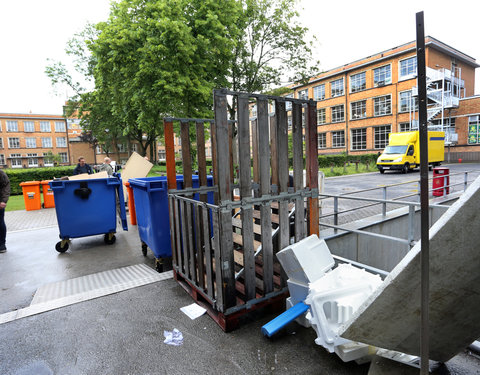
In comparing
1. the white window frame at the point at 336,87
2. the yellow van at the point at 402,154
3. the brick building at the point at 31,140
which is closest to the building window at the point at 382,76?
the white window frame at the point at 336,87

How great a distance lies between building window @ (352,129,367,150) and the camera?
122ft

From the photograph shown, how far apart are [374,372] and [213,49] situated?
14.7 m

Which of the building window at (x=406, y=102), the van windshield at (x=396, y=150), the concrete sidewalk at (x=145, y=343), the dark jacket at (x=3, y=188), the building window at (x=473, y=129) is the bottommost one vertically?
the concrete sidewalk at (x=145, y=343)

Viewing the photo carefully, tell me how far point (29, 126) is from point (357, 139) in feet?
201

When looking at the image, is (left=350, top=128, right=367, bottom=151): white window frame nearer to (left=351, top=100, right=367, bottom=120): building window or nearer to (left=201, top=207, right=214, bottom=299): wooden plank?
(left=351, top=100, right=367, bottom=120): building window

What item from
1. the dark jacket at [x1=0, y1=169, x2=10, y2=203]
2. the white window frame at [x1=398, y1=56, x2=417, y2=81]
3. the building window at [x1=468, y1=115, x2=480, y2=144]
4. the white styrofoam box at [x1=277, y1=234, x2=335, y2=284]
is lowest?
the white styrofoam box at [x1=277, y1=234, x2=335, y2=284]

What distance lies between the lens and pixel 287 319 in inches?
101

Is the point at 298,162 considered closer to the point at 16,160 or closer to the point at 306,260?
the point at 306,260

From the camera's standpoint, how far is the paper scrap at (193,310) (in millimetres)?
3125

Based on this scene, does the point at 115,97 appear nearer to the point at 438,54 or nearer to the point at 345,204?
the point at 345,204

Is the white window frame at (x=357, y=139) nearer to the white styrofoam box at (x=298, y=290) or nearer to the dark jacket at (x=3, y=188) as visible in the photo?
the dark jacket at (x=3, y=188)

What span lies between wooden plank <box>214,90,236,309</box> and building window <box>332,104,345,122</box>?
40.5 meters

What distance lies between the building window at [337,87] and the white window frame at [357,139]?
5.70 metres

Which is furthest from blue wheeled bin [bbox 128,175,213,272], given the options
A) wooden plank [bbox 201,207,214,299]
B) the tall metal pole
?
the tall metal pole
